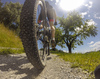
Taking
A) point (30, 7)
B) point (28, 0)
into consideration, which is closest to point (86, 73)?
point (30, 7)

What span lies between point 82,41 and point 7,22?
16.3 metres

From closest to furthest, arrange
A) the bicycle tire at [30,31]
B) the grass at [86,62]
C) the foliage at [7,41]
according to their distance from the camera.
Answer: the bicycle tire at [30,31]
the grass at [86,62]
the foliage at [7,41]

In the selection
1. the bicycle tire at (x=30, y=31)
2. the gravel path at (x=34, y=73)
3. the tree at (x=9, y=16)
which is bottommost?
the gravel path at (x=34, y=73)

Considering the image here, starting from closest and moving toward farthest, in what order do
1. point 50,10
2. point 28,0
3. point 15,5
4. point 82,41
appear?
point 28,0
point 50,10
point 15,5
point 82,41

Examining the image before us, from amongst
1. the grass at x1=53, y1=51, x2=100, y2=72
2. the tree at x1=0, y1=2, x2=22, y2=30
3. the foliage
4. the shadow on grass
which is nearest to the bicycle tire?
the shadow on grass

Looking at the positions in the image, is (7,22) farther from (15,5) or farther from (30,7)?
(30,7)

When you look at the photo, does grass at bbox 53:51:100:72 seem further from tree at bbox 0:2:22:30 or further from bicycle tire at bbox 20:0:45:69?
tree at bbox 0:2:22:30

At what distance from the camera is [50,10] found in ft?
10.7

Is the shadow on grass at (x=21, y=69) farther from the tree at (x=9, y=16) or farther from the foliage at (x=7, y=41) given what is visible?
the tree at (x=9, y=16)

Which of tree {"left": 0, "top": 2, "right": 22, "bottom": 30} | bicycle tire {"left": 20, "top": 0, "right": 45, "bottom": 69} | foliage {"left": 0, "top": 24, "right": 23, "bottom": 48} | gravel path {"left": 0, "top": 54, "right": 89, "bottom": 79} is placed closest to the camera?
bicycle tire {"left": 20, "top": 0, "right": 45, "bottom": 69}

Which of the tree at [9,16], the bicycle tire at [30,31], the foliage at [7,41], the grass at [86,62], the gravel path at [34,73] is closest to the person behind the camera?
the bicycle tire at [30,31]

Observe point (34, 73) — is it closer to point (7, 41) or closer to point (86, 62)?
point (86, 62)

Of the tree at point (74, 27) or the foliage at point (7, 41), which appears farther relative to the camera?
the tree at point (74, 27)

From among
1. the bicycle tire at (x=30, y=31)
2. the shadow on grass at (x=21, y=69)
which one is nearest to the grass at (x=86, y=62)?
the shadow on grass at (x=21, y=69)
